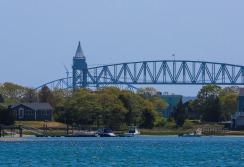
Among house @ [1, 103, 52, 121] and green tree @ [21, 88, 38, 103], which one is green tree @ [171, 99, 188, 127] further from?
green tree @ [21, 88, 38, 103]

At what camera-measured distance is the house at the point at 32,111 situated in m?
163

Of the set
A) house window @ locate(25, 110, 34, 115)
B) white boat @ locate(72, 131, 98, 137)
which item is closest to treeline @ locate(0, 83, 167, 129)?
house window @ locate(25, 110, 34, 115)

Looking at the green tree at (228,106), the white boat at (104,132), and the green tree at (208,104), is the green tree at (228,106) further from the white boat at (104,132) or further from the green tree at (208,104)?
the white boat at (104,132)

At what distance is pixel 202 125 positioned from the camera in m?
156

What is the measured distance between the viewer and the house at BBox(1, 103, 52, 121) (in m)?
163

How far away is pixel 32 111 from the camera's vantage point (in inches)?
6447

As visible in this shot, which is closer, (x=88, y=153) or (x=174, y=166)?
(x=174, y=166)

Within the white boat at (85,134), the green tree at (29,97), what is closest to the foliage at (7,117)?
the white boat at (85,134)

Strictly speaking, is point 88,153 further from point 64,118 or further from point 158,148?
point 64,118

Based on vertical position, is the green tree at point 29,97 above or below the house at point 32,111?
above

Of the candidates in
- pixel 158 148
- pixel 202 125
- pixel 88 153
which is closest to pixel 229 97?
pixel 202 125

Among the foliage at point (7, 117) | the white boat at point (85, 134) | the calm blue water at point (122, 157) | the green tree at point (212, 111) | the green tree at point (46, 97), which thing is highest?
the green tree at point (46, 97)

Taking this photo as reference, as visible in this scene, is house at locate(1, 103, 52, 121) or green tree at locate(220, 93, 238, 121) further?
green tree at locate(220, 93, 238, 121)

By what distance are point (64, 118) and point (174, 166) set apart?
8579 centimetres
